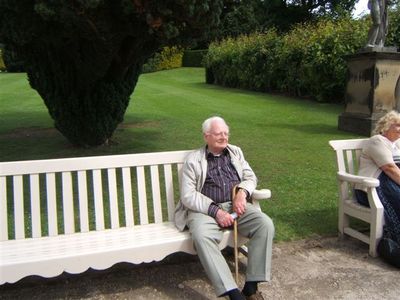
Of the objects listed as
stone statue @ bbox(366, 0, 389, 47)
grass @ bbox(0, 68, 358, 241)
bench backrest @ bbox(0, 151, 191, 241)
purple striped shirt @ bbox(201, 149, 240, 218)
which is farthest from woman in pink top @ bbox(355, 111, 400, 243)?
stone statue @ bbox(366, 0, 389, 47)

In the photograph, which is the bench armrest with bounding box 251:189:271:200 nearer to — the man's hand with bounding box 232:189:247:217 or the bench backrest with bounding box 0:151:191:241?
the man's hand with bounding box 232:189:247:217

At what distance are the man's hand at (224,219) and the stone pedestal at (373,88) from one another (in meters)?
7.33

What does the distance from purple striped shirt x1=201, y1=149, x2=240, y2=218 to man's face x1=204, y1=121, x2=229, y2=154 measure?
128 millimetres

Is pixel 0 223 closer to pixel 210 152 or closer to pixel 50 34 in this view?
pixel 210 152

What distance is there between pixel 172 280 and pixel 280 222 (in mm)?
1666

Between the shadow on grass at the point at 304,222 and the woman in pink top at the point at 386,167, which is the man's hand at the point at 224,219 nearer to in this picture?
the shadow on grass at the point at 304,222

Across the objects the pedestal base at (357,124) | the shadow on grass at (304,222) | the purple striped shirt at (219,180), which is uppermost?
the purple striped shirt at (219,180)

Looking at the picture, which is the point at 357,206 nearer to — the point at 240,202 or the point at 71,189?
the point at 240,202

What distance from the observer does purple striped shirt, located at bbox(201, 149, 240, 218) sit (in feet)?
12.7

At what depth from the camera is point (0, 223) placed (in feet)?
11.8

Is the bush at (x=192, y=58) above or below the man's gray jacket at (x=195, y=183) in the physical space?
below

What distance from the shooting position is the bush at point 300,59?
1612cm

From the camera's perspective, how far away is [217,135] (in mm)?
3840

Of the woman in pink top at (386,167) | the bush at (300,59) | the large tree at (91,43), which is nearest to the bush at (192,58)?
the bush at (300,59)
